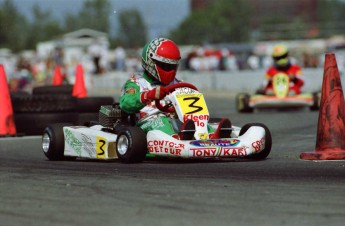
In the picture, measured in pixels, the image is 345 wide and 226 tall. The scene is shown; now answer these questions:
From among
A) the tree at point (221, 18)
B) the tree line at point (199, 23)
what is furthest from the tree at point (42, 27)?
the tree at point (221, 18)

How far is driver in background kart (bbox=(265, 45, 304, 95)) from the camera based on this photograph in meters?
19.5

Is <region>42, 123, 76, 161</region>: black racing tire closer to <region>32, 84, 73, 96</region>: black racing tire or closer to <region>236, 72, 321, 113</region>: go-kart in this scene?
<region>32, 84, 73, 96</region>: black racing tire

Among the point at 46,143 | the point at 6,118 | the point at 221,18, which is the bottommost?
the point at 46,143

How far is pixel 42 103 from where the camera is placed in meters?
12.9

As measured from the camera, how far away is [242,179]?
23.8 ft

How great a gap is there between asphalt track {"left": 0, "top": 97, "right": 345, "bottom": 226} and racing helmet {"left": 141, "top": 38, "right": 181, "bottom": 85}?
90 centimetres

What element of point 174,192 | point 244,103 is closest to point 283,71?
point 244,103

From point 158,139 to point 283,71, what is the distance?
36.7 ft

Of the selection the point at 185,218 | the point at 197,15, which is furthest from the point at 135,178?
the point at 197,15

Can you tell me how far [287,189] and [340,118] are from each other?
2473 mm

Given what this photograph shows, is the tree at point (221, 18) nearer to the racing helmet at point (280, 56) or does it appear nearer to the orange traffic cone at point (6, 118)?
the racing helmet at point (280, 56)

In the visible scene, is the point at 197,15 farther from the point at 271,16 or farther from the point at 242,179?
the point at 242,179

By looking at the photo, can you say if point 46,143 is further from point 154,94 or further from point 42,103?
point 42,103

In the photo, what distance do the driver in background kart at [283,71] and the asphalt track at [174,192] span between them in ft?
32.4
